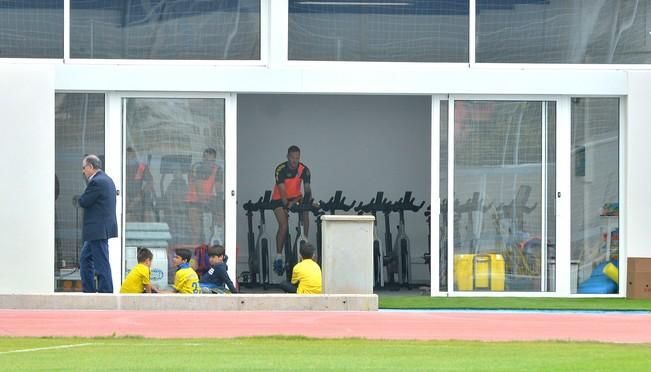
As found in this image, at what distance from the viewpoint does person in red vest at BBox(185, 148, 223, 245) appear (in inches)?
854

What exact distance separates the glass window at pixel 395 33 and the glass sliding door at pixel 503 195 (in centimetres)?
81

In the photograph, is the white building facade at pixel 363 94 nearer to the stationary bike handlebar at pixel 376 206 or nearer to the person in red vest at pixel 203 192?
the person in red vest at pixel 203 192

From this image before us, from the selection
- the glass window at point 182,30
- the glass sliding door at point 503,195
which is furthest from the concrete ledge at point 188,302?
the glass window at point 182,30

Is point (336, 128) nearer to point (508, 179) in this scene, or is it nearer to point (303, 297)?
point (508, 179)

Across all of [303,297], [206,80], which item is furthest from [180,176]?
[303,297]

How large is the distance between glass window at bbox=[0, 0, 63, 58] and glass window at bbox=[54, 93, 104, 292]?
72 centimetres

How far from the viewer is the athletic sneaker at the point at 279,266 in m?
24.6

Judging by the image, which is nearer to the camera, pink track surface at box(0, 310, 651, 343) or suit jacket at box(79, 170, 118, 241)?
pink track surface at box(0, 310, 651, 343)

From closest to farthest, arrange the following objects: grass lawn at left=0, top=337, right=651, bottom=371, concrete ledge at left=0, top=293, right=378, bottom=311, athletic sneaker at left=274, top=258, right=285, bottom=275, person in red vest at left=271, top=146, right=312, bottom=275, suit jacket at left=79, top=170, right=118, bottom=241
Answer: grass lawn at left=0, top=337, right=651, bottom=371 → concrete ledge at left=0, top=293, right=378, bottom=311 → suit jacket at left=79, top=170, right=118, bottom=241 → athletic sneaker at left=274, top=258, right=285, bottom=275 → person in red vest at left=271, top=146, right=312, bottom=275

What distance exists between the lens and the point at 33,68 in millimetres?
21016

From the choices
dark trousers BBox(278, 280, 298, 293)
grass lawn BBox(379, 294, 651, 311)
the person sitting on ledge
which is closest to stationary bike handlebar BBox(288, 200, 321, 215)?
dark trousers BBox(278, 280, 298, 293)

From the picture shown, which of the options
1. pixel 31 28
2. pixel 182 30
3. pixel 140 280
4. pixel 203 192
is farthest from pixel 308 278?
pixel 31 28

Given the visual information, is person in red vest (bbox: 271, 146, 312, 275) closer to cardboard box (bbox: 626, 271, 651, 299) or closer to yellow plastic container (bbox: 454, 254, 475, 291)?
yellow plastic container (bbox: 454, 254, 475, 291)

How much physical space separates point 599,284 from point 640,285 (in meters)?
0.59
